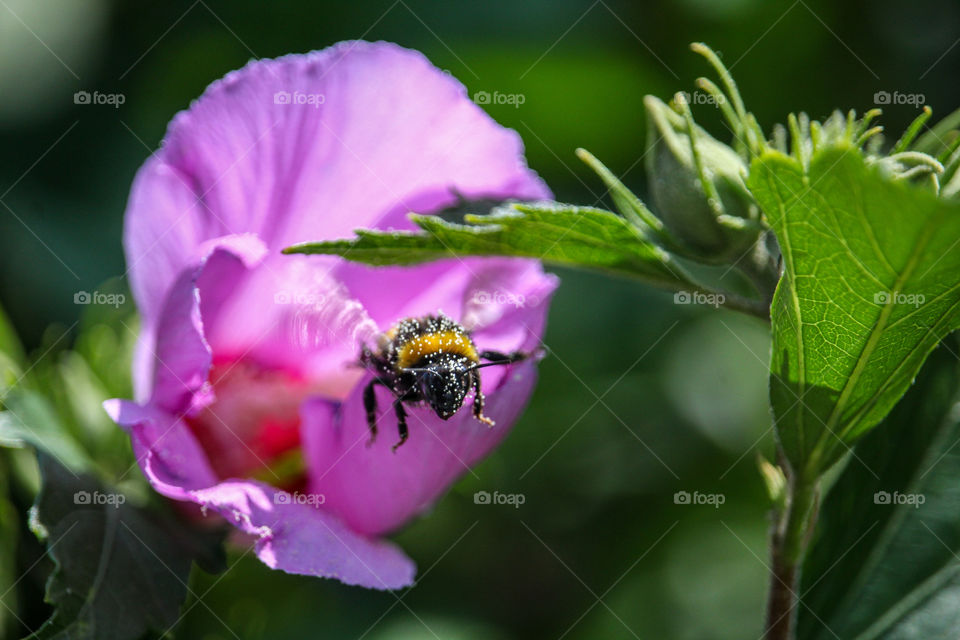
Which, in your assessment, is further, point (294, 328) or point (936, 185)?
point (294, 328)

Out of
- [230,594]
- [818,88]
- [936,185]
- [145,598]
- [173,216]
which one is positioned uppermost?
[818,88]

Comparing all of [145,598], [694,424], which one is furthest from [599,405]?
[145,598]

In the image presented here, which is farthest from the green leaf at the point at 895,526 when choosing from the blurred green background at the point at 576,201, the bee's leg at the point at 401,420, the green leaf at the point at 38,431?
the green leaf at the point at 38,431

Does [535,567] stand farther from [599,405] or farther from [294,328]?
[294,328]

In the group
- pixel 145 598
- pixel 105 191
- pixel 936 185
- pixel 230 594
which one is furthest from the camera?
pixel 105 191

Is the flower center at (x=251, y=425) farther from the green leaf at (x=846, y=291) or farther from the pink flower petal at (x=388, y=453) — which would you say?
the green leaf at (x=846, y=291)

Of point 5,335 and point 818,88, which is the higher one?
point 818,88
